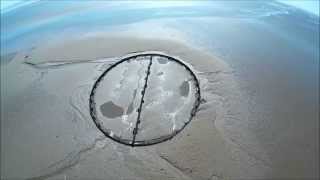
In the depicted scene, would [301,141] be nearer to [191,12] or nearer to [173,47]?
[173,47]

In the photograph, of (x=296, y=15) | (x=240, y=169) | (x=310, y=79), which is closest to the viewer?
(x=240, y=169)

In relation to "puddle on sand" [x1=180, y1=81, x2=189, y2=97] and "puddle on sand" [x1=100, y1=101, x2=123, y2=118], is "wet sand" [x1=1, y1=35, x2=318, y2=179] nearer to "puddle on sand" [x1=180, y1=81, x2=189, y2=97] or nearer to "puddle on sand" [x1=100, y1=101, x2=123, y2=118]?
"puddle on sand" [x1=180, y1=81, x2=189, y2=97]

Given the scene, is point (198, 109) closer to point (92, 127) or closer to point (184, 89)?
point (184, 89)

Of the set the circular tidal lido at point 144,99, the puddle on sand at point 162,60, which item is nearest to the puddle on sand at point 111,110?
the circular tidal lido at point 144,99

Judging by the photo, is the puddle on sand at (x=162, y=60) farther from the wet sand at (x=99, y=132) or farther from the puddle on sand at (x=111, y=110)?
the puddle on sand at (x=111, y=110)

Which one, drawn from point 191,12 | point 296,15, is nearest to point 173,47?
point 191,12

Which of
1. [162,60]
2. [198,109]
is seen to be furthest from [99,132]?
[162,60]

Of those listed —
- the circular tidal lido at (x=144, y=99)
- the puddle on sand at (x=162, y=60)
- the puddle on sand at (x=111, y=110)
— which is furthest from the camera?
the puddle on sand at (x=162, y=60)
